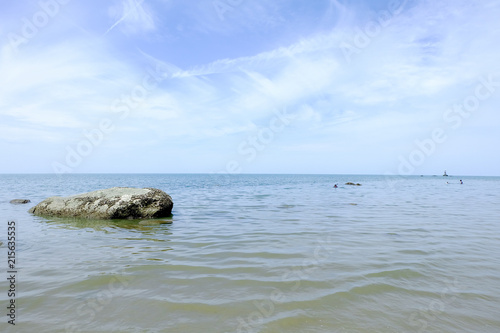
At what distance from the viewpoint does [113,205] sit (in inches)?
471

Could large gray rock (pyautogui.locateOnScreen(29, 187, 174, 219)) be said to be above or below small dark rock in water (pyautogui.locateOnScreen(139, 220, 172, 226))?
above

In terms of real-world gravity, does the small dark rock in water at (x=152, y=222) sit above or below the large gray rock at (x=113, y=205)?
below

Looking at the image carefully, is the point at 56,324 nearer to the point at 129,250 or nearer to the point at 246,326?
the point at 246,326

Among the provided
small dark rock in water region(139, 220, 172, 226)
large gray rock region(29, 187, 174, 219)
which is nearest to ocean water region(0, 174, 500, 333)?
small dark rock in water region(139, 220, 172, 226)

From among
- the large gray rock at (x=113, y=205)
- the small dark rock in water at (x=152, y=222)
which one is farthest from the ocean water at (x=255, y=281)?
the large gray rock at (x=113, y=205)

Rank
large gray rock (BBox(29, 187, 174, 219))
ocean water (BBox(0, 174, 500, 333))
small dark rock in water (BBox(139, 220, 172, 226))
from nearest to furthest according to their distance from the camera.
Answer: ocean water (BBox(0, 174, 500, 333)), small dark rock in water (BBox(139, 220, 172, 226)), large gray rock (BBox(29, 187, 174, 219))

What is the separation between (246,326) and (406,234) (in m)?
7.51

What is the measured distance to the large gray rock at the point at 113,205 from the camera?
39.0ft

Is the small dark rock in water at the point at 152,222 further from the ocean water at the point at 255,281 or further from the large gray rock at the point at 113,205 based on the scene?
the ocean water at the point at 255,281

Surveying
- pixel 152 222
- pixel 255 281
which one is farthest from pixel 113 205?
pixel 255 281

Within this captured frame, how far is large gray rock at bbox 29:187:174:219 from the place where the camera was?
11.9m

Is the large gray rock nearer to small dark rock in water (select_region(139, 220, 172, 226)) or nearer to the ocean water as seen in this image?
small dark rock in water (select_region(139, 220, 172, 226))

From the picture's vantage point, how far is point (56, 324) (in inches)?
139

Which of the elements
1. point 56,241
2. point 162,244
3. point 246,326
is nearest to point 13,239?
point 56,241
